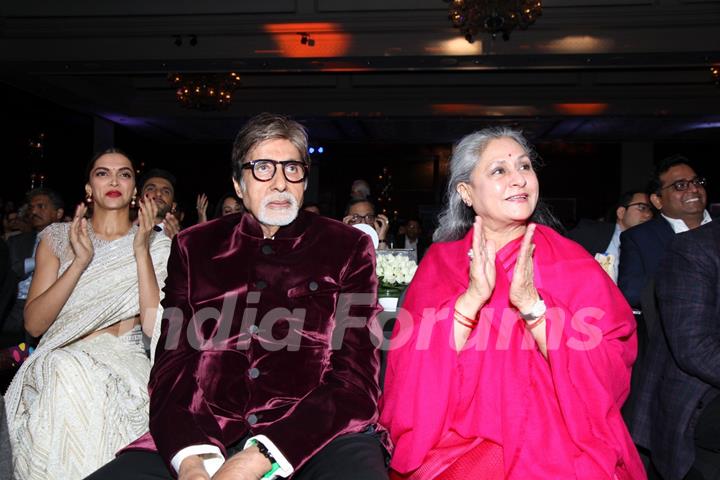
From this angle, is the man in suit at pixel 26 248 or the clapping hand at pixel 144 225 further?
the man in suit at pixel 26 248

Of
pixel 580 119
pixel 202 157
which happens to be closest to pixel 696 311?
pixel 580 119

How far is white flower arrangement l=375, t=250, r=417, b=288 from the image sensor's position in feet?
10.6

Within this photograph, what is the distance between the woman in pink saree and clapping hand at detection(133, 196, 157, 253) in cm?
112

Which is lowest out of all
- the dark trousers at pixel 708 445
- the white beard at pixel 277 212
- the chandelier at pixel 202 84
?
the dark trousers at pixel 708 445

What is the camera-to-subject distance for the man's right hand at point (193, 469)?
1651 millimetres

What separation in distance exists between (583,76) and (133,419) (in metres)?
9.79

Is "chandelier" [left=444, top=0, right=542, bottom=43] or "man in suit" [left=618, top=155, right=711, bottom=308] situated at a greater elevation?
"chandelier" [left=444, top=0, right=542, bottom=43]

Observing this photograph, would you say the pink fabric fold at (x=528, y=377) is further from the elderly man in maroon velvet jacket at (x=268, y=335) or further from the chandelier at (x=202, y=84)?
the chandelier at (x=202, y=84)

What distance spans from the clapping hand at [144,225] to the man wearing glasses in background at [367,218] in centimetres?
168

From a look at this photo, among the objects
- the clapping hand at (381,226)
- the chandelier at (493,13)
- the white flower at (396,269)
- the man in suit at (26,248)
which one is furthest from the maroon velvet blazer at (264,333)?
the chandelier at (493,13)

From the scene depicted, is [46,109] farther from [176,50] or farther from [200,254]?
[200,254]

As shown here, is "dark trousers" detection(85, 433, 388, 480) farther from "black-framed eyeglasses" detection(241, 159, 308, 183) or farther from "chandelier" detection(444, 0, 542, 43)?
"chandelier" detection(444, 0, 542, 43)

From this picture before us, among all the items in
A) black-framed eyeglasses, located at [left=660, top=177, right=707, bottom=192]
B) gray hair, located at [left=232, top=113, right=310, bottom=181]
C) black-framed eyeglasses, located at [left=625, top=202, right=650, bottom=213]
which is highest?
gray hair, located at [left=232, top=113, right=310, bottom=181]

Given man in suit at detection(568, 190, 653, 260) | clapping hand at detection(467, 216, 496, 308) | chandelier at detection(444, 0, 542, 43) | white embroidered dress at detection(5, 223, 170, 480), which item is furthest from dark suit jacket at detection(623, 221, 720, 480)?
chandelier at detection(444, 0, 542, 43)
